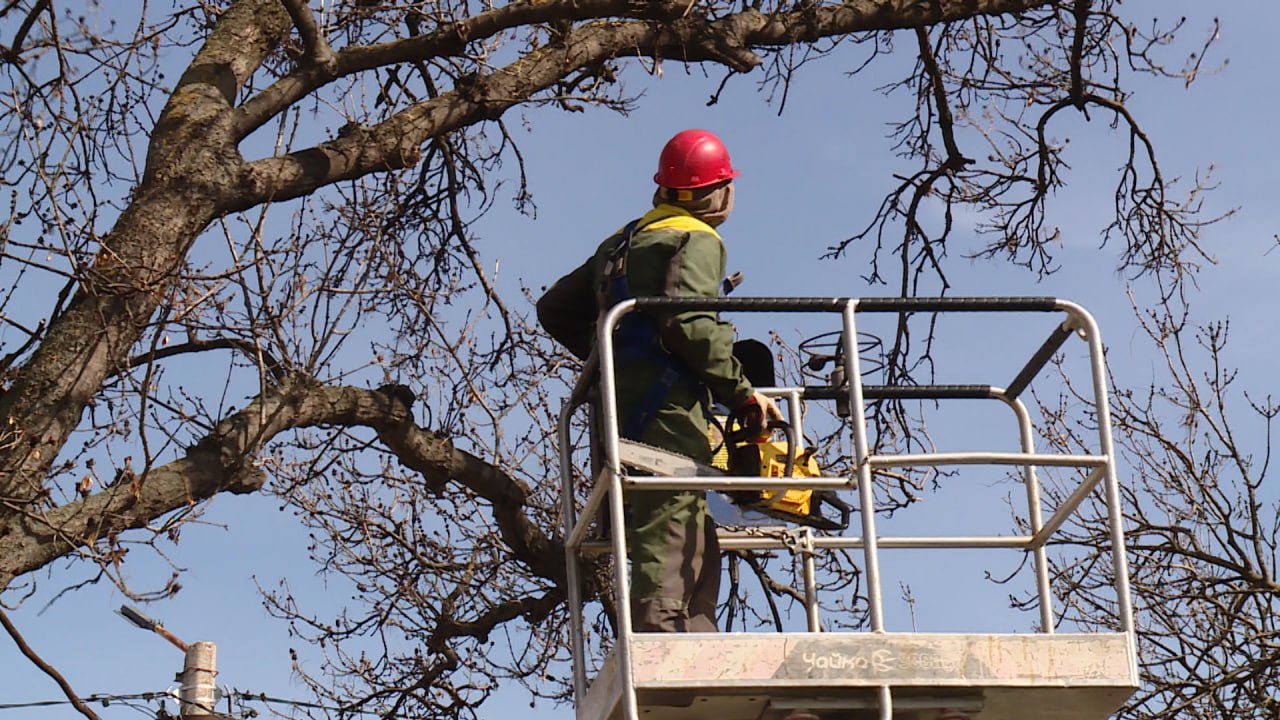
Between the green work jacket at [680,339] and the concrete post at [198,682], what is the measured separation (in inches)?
136

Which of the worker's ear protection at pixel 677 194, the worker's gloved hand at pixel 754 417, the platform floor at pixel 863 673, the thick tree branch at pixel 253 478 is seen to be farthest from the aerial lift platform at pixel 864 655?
the thick tree branch at pixel 253 478

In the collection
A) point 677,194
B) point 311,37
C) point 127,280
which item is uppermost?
point 311,37

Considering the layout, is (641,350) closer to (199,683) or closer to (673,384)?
(673,384)

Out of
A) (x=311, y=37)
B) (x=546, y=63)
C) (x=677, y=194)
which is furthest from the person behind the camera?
(x=546, y=63)

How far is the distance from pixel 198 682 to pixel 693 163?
12.9 ft

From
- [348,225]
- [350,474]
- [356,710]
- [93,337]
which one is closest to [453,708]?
[356,710]

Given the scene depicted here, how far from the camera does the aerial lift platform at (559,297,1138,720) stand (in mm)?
6121

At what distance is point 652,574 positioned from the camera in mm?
6688

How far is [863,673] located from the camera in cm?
616

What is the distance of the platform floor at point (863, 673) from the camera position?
612cm

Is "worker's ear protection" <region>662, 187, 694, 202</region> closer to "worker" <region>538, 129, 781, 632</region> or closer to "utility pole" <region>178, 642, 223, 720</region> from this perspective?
"worker" <region>538, 129, 781, 632</region>

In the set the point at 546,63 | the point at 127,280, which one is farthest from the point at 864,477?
the point at 546,63

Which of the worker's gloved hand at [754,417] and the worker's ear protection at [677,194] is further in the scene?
the worker's ear protection at [677,194]

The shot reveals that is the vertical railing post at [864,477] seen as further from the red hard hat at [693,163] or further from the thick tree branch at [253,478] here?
the thick tree branch at [253,478]
